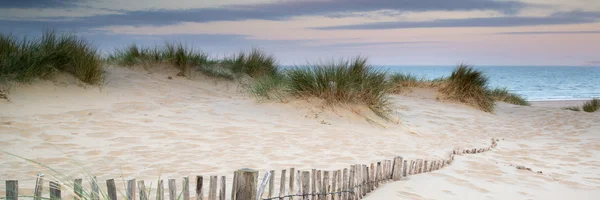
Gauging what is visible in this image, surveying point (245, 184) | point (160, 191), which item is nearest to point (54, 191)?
point (160, 191)

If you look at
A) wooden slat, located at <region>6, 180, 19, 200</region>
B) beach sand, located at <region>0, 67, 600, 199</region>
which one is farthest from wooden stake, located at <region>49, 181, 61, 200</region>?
beach sand, located at <region>0, 67, 600, 199</region>

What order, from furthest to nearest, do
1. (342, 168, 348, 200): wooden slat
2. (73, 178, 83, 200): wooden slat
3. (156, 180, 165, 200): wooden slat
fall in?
(342, 168, 348, 200): wooden slat → (156, 180, 165, 200): wooden slat → (73, 178, 83, 200): wooden slat

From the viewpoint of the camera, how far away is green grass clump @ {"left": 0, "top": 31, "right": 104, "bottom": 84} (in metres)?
8.60

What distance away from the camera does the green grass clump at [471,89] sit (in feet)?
41.0

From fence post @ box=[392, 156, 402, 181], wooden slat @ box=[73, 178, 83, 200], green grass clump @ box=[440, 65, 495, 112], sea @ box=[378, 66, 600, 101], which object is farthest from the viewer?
sea @ box=[378, 66, 600, 101]

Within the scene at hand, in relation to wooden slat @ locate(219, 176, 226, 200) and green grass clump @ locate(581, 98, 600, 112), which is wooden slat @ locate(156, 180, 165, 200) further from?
green grass clump @ locate(581, 98, 600, 112)

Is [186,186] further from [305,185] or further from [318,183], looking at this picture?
[318,183]

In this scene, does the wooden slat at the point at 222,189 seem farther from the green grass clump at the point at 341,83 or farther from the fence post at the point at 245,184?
the green grass clump at the point at 341,83

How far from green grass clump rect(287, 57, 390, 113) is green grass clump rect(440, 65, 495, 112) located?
4370mm

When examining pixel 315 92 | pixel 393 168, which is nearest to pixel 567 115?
pixel 315 92

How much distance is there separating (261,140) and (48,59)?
5227mm

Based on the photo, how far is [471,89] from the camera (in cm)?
1271

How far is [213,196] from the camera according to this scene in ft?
9.67

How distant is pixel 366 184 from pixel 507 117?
9.09 metres
